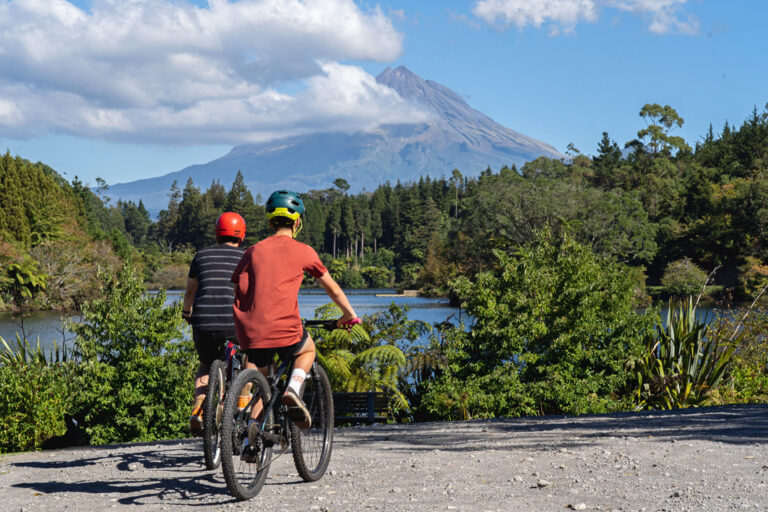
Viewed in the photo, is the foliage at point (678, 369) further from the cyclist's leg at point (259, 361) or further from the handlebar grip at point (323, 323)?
the cyclist's leg at point (259, 361)

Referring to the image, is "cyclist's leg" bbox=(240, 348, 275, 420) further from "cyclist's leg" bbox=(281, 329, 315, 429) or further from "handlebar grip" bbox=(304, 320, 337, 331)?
"handlebar grip" bbox=(304, 320, 337, 331)

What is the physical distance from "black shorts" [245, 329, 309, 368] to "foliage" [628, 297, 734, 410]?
7.15m

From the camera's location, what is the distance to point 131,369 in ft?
30.2

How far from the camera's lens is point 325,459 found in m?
4.95

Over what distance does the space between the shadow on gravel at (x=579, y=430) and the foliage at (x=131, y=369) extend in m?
2.93

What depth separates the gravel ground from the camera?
423 cm

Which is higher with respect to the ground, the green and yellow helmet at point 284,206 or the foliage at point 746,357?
the green and yellow helmet at point 284,206

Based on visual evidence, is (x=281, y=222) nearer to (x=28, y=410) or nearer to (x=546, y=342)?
(x=28, y=410)

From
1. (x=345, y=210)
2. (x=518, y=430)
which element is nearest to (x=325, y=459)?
(x=518, y=430)

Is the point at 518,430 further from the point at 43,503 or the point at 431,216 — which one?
the point at 431,216

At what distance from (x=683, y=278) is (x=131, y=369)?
171ft

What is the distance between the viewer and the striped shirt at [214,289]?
16.7ft

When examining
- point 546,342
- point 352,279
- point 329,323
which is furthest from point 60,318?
point 352,279

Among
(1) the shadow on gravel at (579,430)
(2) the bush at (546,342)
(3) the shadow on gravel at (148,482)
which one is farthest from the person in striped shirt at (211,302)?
(2) the bush at (546,342)
